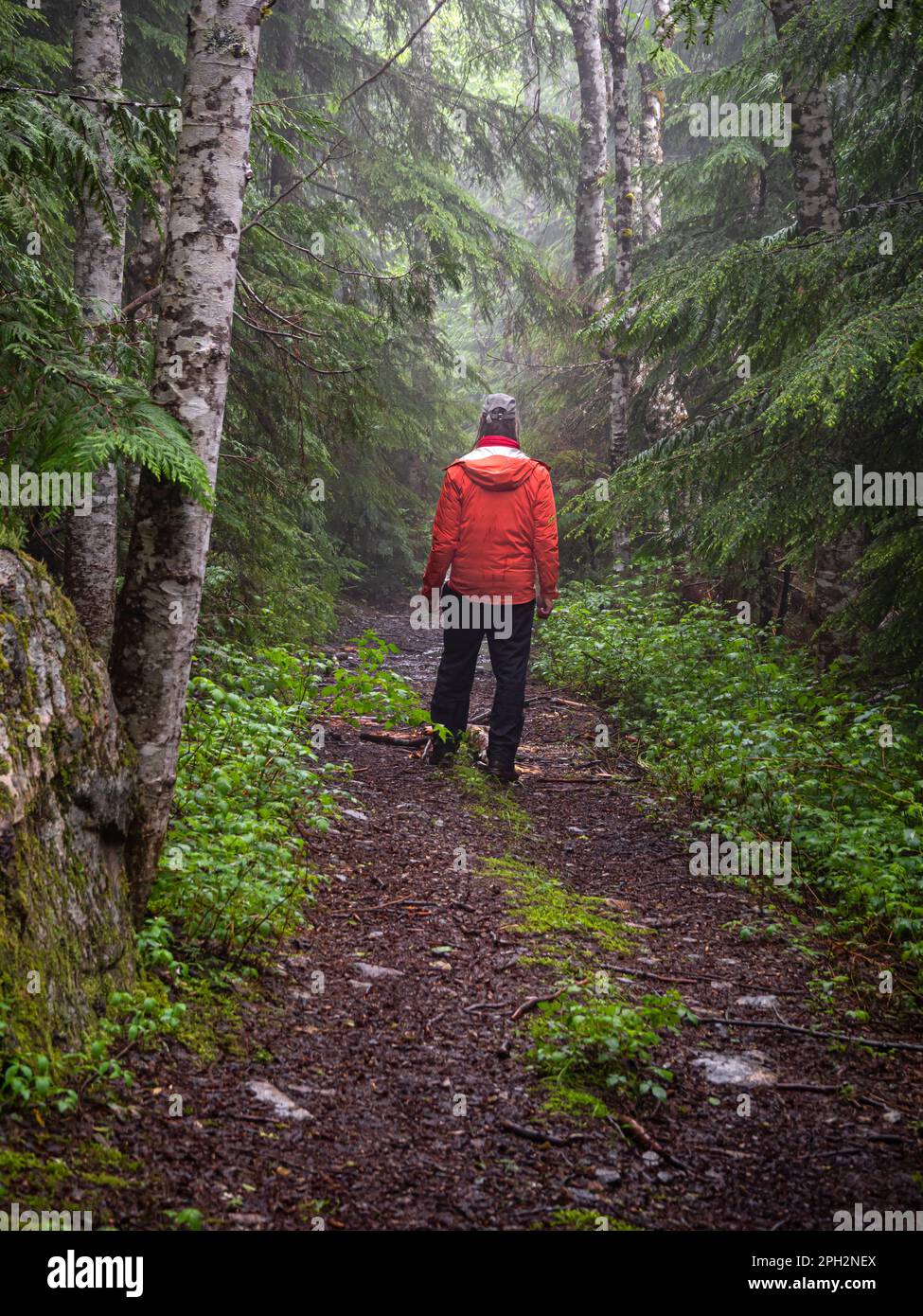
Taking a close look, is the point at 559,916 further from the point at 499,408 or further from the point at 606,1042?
the point at 499,408

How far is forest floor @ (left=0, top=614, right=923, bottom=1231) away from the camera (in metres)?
2.56

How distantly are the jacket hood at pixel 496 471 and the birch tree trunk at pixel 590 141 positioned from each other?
9.22 m

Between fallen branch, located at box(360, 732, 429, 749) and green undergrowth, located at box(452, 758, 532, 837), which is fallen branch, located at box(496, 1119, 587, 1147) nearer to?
green undergrowth, located at box(452, 758, 532, 837)

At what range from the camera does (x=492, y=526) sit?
6914mm

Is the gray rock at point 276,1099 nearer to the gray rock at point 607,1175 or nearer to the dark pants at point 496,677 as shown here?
the gray rock at point 607,1175

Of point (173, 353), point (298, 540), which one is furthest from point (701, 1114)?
point (298, 540)

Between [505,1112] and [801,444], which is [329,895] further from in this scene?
[801,444]

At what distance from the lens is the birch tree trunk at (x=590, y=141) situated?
1521cm

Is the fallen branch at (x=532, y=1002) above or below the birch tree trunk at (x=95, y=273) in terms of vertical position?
below

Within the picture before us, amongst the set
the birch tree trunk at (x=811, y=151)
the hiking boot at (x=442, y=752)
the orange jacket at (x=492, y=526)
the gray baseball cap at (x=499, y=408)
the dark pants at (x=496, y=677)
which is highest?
the birch tree trunk at (x=811, y=151)

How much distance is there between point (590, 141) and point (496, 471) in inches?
453

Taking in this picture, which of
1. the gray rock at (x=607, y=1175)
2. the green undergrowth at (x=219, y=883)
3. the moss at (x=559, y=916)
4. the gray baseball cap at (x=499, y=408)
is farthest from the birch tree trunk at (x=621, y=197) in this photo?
the gray rock at (x=607, y=1175)

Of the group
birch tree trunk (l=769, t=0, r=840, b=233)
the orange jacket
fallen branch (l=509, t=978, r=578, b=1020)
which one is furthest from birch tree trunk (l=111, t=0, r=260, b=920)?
birch tree trunk (l=769, t=0, r=840, b=233)

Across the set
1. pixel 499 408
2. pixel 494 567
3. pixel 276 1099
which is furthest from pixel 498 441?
pixel 276 1099
